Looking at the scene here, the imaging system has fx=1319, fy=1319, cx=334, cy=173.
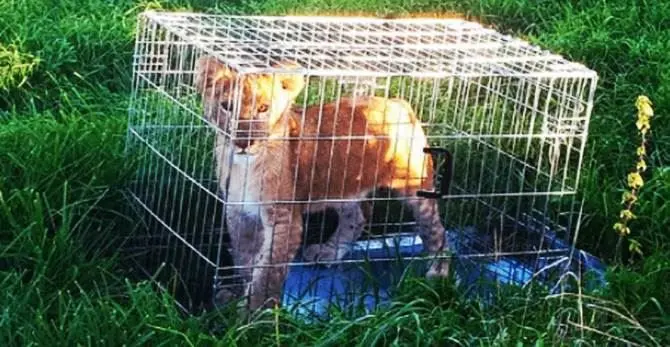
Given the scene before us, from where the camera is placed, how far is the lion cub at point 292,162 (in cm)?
445

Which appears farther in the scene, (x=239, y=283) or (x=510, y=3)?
(x=510, y=3)

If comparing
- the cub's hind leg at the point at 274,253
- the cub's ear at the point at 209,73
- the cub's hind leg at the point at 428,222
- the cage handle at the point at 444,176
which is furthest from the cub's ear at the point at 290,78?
the cub's hind leg at the point at 428,222

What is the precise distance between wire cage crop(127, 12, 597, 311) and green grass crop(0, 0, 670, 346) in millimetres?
231

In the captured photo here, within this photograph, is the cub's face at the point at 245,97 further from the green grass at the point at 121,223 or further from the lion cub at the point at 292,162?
the green grass at the point at 121,223

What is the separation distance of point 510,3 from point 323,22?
3.94 meters

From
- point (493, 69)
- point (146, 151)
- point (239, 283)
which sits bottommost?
point (239, 283)

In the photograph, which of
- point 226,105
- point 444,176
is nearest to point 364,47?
point 444,176

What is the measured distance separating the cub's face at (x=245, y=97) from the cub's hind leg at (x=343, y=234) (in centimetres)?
80

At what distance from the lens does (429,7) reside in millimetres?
8977

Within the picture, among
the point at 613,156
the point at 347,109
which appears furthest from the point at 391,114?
the point at 613,156

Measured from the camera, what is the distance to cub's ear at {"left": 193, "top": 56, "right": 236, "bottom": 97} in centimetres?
446

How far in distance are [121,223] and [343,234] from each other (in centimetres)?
90

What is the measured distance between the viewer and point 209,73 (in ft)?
14.8

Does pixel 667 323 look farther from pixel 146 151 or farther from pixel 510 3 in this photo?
pixel 510 3
